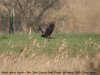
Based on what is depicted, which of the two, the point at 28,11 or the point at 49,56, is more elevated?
the point at 28,11

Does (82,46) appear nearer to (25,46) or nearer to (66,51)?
(66,51)

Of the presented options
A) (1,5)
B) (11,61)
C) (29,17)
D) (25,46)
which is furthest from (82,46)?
(1,5)

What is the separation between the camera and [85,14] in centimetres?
3180

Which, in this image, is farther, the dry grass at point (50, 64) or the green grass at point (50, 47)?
the green grass at point (50, 47)

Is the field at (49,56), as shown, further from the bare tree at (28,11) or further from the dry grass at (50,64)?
the bare tree at (28,11)

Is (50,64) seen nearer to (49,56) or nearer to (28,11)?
(49,56)

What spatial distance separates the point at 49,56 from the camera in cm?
1368

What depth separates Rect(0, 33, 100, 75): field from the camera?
12.6 meters

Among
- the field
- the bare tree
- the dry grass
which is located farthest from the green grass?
the bare tree

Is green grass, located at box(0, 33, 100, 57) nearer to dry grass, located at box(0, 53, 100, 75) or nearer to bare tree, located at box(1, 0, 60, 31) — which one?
dry grass, located at box(0, 53, 100, 75)

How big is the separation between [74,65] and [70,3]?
20.6 m

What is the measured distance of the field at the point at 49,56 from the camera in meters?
12.6

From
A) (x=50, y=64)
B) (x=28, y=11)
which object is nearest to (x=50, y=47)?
(x=50, y=64)

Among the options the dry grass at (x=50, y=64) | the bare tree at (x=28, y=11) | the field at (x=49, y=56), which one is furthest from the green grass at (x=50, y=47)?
the bare tree at (x=28, y=11)
